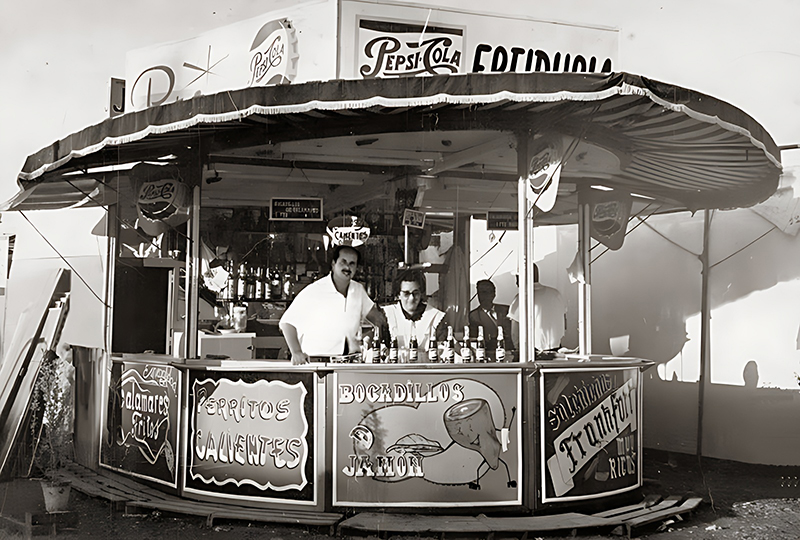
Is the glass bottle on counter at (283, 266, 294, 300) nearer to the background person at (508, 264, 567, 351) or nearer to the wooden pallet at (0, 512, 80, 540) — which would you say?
the background person at (508, 264, 567, 351)

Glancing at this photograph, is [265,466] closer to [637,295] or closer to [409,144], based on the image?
[409,144]

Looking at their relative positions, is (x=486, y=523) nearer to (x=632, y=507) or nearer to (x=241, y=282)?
(x=632, y=507)

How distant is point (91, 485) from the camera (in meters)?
6.47

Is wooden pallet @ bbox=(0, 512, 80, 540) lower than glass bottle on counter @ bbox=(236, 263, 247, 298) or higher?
lower

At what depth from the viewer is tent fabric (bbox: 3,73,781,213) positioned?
4621 millimetres

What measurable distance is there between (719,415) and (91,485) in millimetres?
7164

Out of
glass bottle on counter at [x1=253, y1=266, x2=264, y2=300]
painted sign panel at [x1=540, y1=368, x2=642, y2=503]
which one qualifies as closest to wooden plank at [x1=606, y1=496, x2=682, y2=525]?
painted sign panel at [x1=540, y1=368, x2=642, y2=503]

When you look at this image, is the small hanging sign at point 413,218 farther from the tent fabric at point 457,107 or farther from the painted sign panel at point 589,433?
the painted sign panel at point 589,433

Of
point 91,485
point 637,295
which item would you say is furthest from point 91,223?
point 637,295

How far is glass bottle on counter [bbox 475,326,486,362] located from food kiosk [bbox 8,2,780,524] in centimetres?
11

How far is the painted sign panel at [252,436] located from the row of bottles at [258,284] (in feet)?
6.51

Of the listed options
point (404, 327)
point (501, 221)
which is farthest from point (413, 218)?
point (404, 327)

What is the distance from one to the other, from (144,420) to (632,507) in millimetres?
4417

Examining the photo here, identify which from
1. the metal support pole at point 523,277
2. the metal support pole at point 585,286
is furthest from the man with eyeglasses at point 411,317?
the metal support pole at point 585,286
